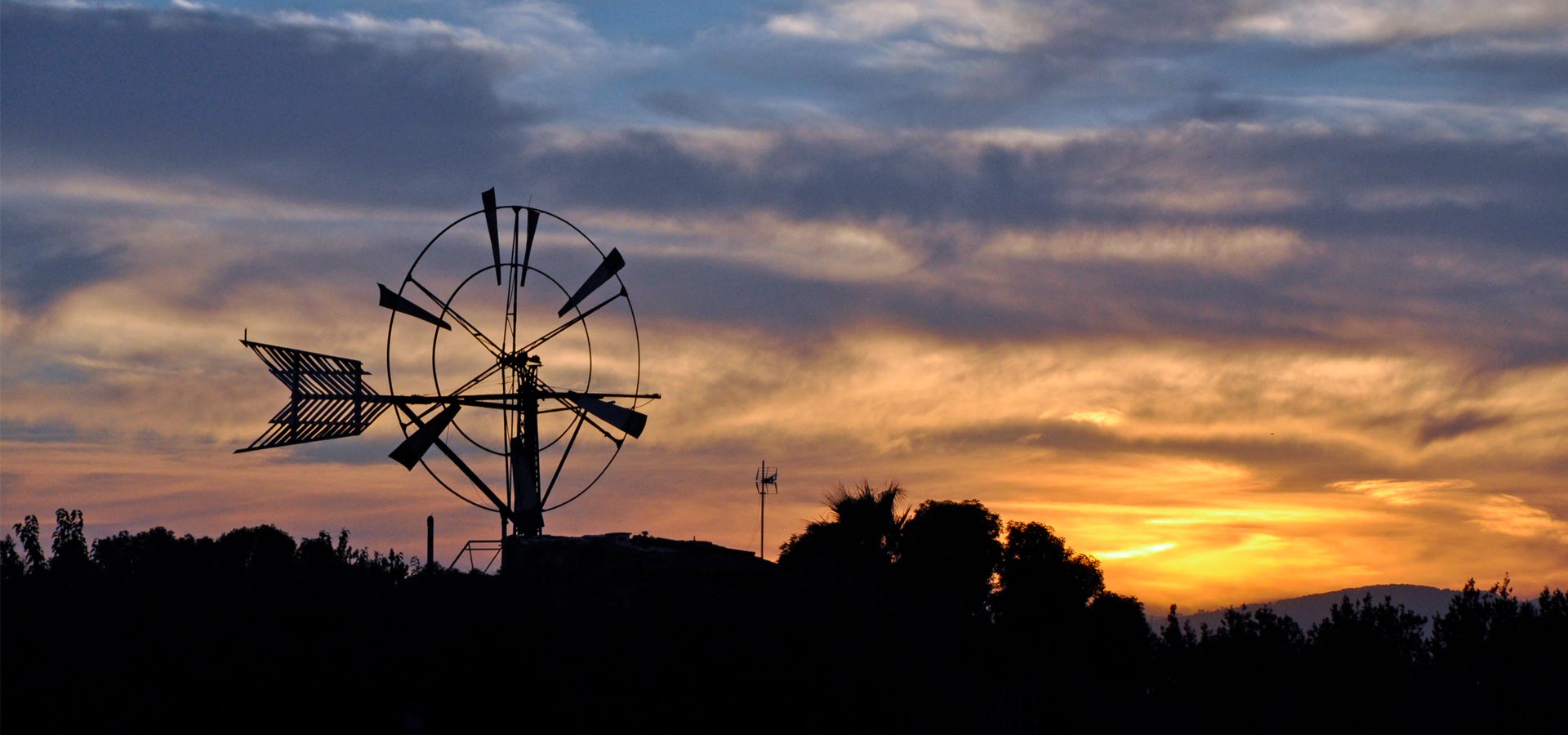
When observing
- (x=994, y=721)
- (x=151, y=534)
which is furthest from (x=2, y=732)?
(x=151, y=534)

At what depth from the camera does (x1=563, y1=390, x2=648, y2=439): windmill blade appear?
116 feet

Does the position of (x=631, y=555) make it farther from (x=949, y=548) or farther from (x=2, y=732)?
(x=949, y=548)

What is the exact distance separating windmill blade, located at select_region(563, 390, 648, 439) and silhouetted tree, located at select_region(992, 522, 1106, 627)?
27173 millimetres

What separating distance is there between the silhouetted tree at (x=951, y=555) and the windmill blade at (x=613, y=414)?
22.2 meters

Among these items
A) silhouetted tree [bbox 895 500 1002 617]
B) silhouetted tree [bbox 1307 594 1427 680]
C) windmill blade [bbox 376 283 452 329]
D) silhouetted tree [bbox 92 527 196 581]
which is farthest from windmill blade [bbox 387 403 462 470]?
silhouetted tree [bbox 1307 594 1427 680]

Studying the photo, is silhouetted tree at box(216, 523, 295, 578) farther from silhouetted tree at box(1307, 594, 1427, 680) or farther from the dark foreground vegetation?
silhouetted tree at box(1307, 594, 1427, 680)

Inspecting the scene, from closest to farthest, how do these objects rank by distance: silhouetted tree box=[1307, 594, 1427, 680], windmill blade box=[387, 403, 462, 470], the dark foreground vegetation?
1. the dark foreground vegetation
2. windmill blade box=[387, 403, 462, 470]
3. silhouetted tree box=[1307, 594, 1427, 680]

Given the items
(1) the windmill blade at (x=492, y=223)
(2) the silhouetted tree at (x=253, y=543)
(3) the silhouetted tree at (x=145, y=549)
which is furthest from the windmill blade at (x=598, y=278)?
(2) the silhouetted tree at (x=253, y=543)

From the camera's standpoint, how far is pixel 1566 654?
46.3 m

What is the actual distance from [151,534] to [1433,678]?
60065 millimetres

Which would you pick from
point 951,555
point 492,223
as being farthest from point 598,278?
point 951,555

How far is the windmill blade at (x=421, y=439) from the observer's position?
3356cm

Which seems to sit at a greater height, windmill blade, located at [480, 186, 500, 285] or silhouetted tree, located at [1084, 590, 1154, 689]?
windmill blade, located at [480, 186, 500, 285]

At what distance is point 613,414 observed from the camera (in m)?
35.5
